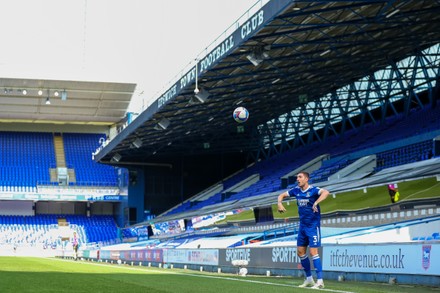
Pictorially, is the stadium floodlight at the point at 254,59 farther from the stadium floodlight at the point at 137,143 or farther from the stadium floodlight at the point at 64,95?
the stadium floodlight at the point at 64,95

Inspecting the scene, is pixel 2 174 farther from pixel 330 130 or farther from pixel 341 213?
pixel 341 213


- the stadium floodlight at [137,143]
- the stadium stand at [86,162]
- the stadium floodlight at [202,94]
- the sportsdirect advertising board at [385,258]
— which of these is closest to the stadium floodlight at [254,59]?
the stadium floodlight at [202,94]

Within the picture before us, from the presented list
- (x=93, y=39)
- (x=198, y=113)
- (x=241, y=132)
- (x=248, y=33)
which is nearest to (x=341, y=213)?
(x=248, y=33)

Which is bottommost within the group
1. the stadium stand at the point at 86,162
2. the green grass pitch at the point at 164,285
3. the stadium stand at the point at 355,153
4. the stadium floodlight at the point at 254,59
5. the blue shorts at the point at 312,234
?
the green grass pitch at the point at 164,285

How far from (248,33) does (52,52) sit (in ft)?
115

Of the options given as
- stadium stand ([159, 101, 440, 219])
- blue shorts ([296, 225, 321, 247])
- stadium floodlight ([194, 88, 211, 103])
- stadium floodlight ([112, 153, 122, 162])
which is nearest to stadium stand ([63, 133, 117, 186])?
stadium floodlight ([112, 153, 122, 162])

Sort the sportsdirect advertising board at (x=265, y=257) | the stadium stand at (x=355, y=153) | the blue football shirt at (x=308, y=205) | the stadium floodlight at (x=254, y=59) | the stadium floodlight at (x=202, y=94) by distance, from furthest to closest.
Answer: the stadium floodlight at (x=202, y=94) < the stadium stand at (x=355, y=153) < the stadium floodlight at (x=254, y=59) < the sportsdirect advertising board at (x=265, y=257) < the blue football shirt at (x=308, y=205)

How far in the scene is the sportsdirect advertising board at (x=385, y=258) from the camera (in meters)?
12.3

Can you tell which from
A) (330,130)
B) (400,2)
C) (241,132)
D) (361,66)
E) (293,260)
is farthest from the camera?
(241,132)

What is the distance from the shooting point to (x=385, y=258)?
1353 cm

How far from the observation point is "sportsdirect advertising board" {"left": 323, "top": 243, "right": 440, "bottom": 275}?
12281 mm

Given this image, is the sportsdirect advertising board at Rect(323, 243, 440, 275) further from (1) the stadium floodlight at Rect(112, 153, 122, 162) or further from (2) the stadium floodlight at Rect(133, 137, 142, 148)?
(1) the stadium floodlight at Rect(112, 153, 122, 162)

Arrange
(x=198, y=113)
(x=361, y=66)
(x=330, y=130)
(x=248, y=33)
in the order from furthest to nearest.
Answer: (x=330, y=130)
(x=198, y=113)
(x=361, y=66)
(x=248, y=33)

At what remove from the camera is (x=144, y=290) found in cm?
1030
